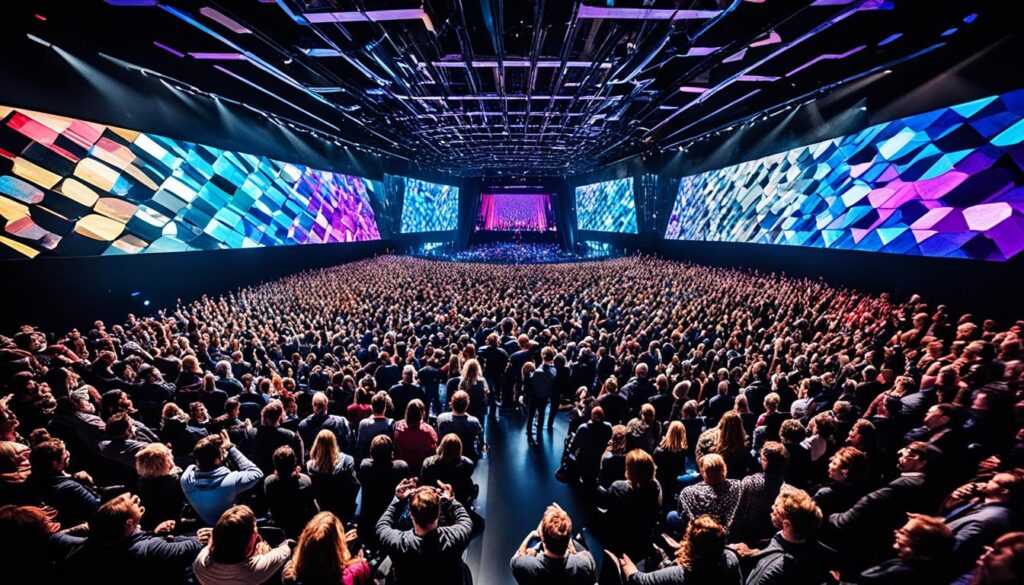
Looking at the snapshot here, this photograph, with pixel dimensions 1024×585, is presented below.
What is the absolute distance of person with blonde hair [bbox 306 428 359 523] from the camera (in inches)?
111

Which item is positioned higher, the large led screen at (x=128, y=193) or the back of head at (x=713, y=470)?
the large led screen at (x=128, y=193)

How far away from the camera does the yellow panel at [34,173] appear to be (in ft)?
24.4

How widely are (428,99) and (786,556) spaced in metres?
12.2

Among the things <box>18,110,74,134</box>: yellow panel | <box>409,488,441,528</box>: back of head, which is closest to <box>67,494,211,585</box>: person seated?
<box>409,488,441,528</box>: back of head

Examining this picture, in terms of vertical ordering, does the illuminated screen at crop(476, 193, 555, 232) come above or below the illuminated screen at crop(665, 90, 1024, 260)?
above

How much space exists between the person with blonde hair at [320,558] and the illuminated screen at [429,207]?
25.7m

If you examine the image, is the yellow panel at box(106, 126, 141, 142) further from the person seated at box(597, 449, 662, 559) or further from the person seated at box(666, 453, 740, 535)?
the person seated at box(666, 453, 740, 535)

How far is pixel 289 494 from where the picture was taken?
268 centimetres

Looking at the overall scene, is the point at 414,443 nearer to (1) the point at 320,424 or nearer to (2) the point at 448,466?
(2) the point at 448,466

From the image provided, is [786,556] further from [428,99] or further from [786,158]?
[786,158]

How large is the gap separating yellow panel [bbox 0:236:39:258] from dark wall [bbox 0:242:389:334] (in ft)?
0.46

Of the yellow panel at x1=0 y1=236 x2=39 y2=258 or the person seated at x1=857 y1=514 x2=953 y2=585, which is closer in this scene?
the person seated at x1=857 y1=514 x2=953 y2=585

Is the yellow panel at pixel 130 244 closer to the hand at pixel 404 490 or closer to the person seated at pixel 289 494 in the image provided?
the person seated at pixel 289 494

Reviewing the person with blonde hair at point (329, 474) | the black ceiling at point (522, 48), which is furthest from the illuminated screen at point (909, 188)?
the person with blonde hair at point (329, 474)
